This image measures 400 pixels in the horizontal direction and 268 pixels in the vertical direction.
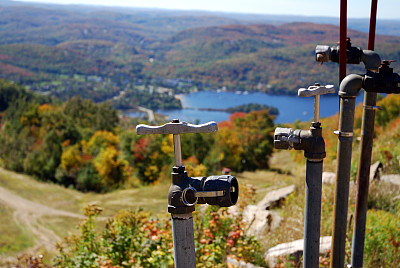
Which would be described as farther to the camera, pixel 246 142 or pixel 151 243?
pixel 246 142

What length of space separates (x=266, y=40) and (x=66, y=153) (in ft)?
333

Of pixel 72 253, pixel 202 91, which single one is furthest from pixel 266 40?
pixel 72 253

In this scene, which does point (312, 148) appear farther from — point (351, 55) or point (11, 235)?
point (11, 235)

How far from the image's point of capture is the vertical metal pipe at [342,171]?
2.27 meters

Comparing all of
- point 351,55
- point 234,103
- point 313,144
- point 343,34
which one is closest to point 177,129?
point 313,144

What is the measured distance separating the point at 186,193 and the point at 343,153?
1.19m

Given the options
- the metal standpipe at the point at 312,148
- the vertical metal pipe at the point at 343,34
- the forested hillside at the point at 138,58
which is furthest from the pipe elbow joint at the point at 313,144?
the forested hillside at the point at 138,58

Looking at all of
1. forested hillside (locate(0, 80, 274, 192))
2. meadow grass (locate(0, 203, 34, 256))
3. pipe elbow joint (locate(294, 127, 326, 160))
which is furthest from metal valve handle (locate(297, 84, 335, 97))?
forested hillside (locate(0, 80, 274, 192))

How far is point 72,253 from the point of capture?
482cm

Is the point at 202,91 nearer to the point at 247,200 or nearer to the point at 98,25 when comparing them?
the point at 247,200

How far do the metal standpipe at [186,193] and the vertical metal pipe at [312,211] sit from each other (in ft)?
2.01

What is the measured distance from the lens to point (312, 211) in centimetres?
208

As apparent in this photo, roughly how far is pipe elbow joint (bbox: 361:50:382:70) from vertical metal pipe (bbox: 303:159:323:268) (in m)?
0.77

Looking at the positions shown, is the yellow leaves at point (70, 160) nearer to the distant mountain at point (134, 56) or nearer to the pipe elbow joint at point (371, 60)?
the pipe elbow joint at point (371, 60)
